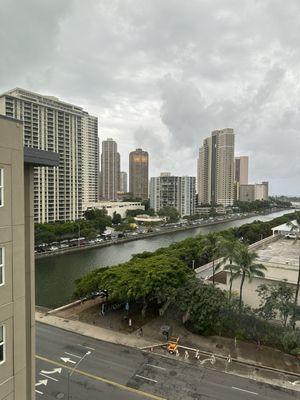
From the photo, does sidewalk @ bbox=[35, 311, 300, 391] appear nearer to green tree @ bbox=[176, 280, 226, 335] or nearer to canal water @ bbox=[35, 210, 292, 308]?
green tree @ bbox=[176, 280, 226, 335]

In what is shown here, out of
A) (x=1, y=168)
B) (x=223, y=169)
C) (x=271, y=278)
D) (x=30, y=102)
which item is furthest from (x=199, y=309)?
(x=223, y=169)

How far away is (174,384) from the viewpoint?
711 inches

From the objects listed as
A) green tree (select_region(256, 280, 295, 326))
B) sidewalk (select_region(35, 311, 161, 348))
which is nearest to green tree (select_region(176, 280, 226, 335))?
green tree (select_region(256, 280, 295, 326))

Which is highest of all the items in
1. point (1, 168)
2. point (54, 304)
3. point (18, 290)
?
point (1, 168)

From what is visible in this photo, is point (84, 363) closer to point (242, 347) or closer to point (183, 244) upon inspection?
point (242, 347)

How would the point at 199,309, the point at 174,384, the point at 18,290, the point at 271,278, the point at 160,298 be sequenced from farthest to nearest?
the point at 271,278
the point at 160,298
the point at 199,309
the point at 174,384
the point at 18,290

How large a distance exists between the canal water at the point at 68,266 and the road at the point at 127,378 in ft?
49.1

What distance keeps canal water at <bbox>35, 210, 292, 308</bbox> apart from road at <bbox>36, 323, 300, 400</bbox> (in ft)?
49.1

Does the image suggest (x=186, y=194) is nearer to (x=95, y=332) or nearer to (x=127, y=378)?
(x=95, y=332)

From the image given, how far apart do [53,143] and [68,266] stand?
49.9m

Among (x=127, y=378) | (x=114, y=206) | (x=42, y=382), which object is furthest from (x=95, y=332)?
(x=114, y=206)

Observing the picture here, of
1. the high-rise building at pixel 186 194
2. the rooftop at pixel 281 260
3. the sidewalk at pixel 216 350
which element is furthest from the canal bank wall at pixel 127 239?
the rooftop at pixel 281 260

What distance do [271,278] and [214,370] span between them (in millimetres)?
12441

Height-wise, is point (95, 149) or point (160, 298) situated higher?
point (95, 149)
